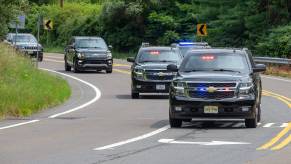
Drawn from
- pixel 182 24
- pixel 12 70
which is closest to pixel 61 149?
pixel 12 70

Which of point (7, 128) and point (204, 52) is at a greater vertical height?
point (204, 52)

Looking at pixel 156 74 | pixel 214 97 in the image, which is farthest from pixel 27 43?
pixel 214 97

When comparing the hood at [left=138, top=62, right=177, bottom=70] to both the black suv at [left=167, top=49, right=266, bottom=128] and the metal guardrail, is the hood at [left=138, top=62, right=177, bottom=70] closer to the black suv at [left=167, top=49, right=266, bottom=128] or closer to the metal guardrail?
the black suv at [left=167, top=49, right=266, bottom=128]

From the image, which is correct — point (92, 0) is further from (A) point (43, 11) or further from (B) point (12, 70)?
(B) point (12, 70)

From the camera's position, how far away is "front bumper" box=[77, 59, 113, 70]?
146ft

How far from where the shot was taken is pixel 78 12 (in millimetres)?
82062

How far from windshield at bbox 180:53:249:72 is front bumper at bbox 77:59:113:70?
23682 millimetres

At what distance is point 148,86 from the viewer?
30.4 meters

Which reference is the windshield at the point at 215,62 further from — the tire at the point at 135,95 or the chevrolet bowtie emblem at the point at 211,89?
the tire at the point at 135,95

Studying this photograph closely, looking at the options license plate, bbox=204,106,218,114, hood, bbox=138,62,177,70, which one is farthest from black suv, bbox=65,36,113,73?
license plate, bbox=204,106,218,114

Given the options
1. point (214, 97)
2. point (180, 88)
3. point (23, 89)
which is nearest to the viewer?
point (214, 97)

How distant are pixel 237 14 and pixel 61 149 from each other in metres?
41.0

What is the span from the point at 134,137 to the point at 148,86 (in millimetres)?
12816

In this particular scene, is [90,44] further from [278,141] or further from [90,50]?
[278,141]
